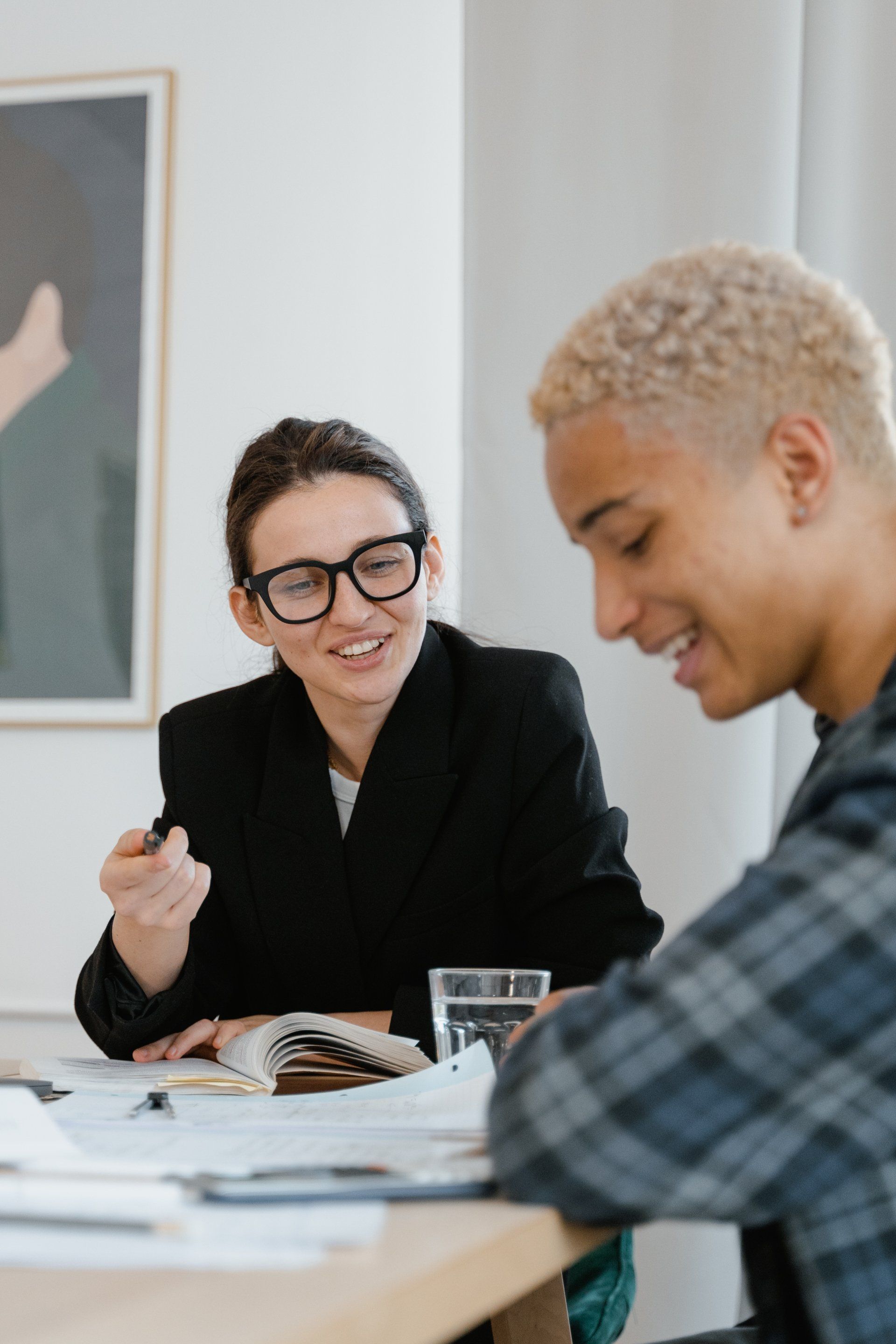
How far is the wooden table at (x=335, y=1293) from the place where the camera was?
1.39 ft

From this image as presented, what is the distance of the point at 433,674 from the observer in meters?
1.57

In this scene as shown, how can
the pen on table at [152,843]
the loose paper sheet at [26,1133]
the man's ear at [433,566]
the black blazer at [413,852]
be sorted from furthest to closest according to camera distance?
the man's ear at [433,566] < the black blazer at [413,852] < the pen on table at [152,843] < the loose paper sheet at [26,1133]

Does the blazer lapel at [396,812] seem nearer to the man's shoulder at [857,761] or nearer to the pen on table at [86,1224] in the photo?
the man's shoulder at [857,761]

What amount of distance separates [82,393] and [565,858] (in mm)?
1606

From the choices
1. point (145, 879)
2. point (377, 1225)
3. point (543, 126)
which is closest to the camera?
point (377, 1225)

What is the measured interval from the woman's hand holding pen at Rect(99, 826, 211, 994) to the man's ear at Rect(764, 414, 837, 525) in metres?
0.60

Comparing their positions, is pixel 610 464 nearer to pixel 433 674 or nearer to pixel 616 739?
pixel 433 674

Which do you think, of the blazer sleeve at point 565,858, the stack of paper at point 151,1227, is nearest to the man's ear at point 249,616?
the blazer sleeve at point 565,858

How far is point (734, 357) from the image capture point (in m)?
0.72

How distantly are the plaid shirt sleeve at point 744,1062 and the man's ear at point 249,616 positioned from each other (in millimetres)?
1041

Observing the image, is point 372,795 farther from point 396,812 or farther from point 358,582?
point 358,582

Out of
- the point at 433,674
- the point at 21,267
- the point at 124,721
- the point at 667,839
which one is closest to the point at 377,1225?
the point at 433,674

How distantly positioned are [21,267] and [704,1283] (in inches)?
87.5

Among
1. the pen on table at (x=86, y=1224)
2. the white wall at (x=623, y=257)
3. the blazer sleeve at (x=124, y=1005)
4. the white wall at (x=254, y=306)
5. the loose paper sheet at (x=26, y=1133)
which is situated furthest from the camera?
the white wall at (x=254, y=306)
